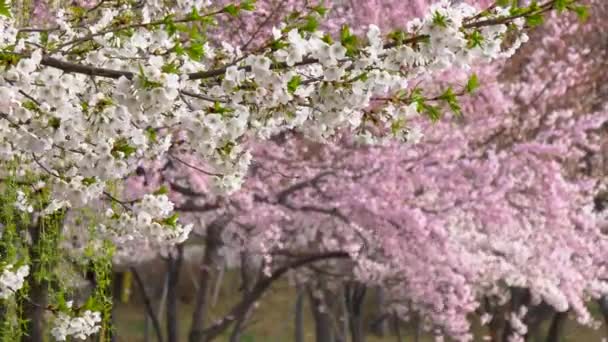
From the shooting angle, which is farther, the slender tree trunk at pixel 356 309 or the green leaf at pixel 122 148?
the slender tree trunk at pixel 356 309

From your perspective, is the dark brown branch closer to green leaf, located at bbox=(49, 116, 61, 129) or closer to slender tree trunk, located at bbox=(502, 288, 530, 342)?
slender tree trunk, located at bbox=(502, 288, 530, 342)

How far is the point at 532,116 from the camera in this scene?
15562 mm

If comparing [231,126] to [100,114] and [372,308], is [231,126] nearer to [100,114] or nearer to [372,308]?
[100,114]

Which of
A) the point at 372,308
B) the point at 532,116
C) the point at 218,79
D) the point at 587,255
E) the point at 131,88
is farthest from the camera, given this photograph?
the point at 372,308

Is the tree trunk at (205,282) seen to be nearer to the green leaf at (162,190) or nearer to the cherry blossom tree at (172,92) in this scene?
the cherry blossom tree at (172,92)

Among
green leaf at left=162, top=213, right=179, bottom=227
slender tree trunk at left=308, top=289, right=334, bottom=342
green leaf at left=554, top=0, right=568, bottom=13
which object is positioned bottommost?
green leaf at left=162, top=213, right=179, bottom=227

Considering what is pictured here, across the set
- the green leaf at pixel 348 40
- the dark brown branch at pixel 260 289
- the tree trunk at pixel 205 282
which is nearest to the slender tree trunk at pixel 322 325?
the tree trunk at pixel 205 282

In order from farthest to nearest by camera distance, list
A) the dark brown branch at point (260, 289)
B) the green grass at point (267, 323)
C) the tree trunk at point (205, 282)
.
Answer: the green grass at point (267, 323), the tree trunk at point (205, 282), the dark brown branch at point (260, 289)

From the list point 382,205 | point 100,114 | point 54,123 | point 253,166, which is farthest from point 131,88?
point 253,166

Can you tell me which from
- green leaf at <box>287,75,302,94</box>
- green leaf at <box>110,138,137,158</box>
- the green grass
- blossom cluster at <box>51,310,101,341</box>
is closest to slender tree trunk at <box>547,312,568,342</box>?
the green grass

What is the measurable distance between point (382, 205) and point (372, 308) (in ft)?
71.0

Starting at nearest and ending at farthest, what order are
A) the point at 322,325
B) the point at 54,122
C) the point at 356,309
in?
the point at 54,122, the point at 356,309, the point at 322,325

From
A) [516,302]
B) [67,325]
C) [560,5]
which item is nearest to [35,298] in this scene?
[67,325]

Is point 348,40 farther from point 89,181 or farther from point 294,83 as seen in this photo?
point 89,181
